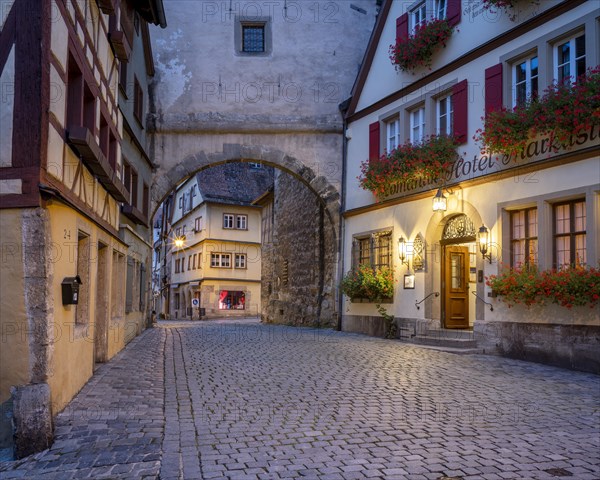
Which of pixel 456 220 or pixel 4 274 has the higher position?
pixel 456 220

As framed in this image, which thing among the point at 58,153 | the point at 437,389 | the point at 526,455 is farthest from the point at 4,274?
the point at 437,389

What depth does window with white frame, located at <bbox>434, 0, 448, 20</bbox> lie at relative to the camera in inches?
559

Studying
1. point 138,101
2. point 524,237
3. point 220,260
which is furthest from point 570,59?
point 220,260

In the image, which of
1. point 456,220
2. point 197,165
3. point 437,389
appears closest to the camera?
point 437,389

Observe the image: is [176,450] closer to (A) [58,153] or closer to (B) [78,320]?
(A) [58,153]

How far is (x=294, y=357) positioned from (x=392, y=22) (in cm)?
901

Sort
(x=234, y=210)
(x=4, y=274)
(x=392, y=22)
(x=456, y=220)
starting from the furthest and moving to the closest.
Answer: (x=234, y=210), (x=392, y=22), (x=456, y=220), (x=4, y=274)

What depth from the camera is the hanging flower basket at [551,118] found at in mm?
9578

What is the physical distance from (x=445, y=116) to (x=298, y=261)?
9.44 meters

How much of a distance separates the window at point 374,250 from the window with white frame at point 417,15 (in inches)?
186

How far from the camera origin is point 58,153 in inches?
249

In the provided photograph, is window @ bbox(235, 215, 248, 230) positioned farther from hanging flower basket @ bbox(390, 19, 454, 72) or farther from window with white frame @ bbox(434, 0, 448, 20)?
window with white frame @ bbox(434, 0, 448, 20)

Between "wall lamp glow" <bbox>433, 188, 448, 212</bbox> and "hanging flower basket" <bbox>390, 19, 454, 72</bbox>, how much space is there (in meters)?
3.05

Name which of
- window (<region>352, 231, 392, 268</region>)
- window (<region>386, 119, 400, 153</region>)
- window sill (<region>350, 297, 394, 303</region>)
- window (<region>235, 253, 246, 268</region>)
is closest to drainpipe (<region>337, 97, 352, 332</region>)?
window (<region>352, 231, 392, 268</region>)
